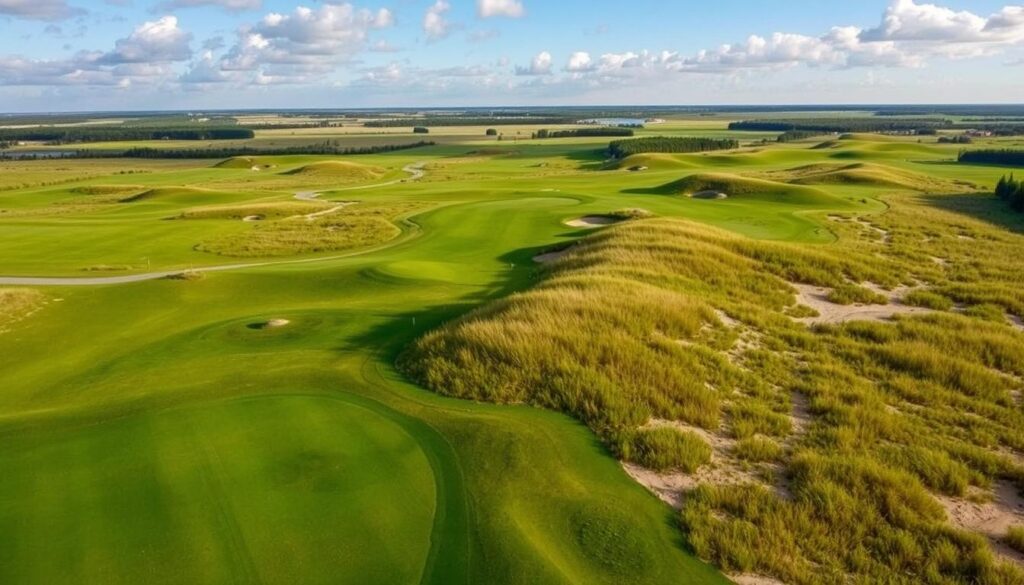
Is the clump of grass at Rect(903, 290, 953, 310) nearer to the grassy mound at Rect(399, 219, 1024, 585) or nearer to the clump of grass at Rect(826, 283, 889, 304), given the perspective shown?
the clump of grass at Rect(826, 283, 889, 304)

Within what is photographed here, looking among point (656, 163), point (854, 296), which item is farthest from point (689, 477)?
point (656, 163)

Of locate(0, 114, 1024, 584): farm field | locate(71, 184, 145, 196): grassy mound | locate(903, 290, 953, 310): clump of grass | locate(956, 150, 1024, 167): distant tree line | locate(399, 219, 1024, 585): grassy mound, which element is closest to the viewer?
locate(0, 114, 1024, 584): farm field

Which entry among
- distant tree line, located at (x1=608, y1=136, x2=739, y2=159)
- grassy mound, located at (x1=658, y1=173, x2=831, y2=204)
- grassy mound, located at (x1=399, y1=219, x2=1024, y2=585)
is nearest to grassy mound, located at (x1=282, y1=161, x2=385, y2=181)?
distant tree line, located at (x1=608, y1=136, x2=739, y2=159)

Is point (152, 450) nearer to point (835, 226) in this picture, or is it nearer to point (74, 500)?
point (74, 500)

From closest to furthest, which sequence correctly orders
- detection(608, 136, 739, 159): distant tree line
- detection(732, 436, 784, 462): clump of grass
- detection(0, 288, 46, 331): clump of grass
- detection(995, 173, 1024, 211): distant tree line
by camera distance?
detection(732, 436, 784, 462): clump of grass
detection(0, 288, 46, 331): clump of grass
detection(995, 173, 1024, 211): distant tree line
detection(608, 136, 739, 159): distant tree line

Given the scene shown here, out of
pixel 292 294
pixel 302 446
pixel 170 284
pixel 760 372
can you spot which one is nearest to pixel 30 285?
pixel 170 284
